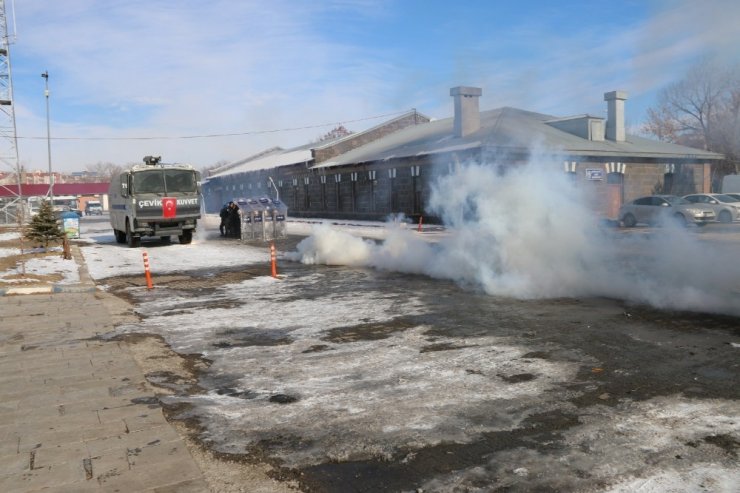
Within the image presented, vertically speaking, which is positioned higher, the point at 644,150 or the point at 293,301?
the point at 644,150

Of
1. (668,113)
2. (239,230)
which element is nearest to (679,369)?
(668,113)

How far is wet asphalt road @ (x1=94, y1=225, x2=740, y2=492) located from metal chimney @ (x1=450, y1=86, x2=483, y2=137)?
58.0ft

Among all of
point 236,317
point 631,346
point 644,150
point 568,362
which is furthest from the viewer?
point 644,150

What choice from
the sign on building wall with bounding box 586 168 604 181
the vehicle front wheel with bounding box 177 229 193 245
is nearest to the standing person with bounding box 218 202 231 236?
the vehicle front wheel with bounding box 177 229 193 245

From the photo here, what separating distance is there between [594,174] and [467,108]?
24.4 feet

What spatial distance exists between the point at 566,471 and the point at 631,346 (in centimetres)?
326

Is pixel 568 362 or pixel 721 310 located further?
pixel 721 310

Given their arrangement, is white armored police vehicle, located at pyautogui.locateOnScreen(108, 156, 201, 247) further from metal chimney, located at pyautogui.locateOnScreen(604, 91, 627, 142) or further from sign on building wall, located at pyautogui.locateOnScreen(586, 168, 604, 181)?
metal chimney, located at pyautogui.locateOnScreen(604, 91, 627, 142)

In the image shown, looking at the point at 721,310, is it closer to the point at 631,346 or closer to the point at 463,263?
the point at 631,346

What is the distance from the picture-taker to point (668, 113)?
786cm

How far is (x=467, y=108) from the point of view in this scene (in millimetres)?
25094

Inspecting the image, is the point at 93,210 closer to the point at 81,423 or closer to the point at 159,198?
the point at 159,198

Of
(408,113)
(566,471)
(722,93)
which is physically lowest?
(566,471)

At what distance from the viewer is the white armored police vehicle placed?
19625mm
